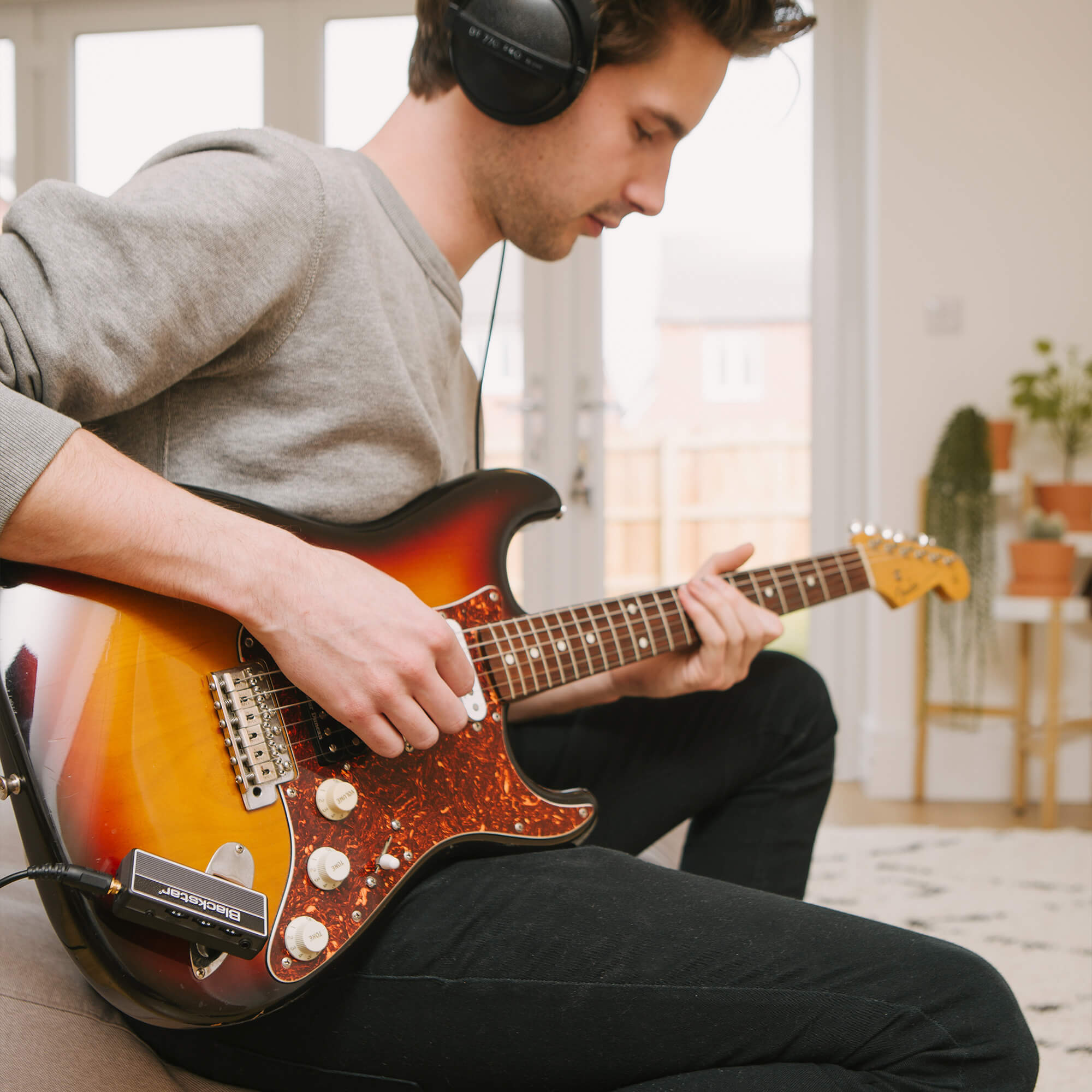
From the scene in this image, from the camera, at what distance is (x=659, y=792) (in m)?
1.00

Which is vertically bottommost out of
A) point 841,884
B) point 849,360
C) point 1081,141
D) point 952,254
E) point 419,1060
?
point 841,884

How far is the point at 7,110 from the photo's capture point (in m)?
3.13

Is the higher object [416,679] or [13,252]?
[13,252]

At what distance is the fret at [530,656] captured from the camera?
0.82 meters

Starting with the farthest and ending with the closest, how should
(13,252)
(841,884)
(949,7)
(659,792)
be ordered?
(949,7), (841,884), (659,792), (13,252)

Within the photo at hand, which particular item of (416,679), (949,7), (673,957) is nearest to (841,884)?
(673,957)

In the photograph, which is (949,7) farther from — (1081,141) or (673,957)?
(673,957)

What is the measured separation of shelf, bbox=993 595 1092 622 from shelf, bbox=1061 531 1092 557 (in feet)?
0.42

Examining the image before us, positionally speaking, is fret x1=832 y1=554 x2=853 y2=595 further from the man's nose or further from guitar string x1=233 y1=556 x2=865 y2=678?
the man's nose

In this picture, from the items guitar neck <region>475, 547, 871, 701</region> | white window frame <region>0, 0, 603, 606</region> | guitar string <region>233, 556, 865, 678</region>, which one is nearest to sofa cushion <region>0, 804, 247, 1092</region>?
guitar string <region>233, 556, 865, 678</region>

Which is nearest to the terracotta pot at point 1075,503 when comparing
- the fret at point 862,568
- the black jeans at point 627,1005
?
the fret at point 862,568

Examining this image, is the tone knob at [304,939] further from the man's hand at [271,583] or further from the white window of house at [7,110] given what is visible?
the white window of house at [7,110]

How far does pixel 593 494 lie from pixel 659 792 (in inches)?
80.4

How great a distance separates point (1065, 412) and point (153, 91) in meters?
3.08
